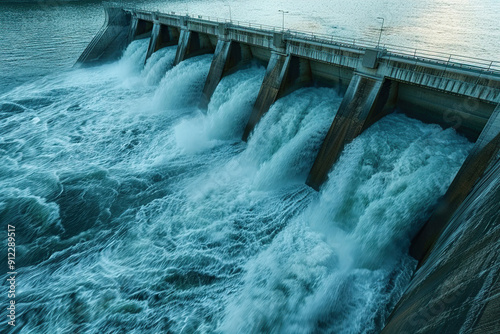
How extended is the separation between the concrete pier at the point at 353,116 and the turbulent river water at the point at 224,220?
0.67m

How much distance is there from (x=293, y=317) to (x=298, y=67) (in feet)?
52.6

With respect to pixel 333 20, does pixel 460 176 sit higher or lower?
lower

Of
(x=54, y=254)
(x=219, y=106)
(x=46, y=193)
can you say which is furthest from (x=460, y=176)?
(x=46, y=193)

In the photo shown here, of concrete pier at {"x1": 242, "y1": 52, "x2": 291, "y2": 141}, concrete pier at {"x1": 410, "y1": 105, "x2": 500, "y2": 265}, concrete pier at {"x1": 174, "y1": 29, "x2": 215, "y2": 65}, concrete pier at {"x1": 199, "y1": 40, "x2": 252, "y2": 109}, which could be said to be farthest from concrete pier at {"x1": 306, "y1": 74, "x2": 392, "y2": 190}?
concrete pier at {"x1": 174, "y1": 29, "x2": 215, "y2": 65}

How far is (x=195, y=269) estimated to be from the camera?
13.0 meters

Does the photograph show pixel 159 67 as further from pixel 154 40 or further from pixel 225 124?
pixel 225 124

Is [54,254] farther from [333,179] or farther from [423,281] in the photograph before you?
[423,281]

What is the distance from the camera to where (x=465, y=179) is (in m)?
11.0


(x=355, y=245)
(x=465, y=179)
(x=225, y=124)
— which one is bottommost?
(x=355, y=245)

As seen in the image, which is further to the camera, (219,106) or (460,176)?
(219,106)

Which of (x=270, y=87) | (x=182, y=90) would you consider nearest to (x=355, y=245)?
(x=270, y=87)

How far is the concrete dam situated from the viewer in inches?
251

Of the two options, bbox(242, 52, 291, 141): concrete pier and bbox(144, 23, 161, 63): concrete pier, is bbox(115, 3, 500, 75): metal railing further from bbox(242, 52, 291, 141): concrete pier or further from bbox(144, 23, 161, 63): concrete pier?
bbox(144, 23, 161, 63): concrete pier

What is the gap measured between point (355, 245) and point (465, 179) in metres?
5.03
